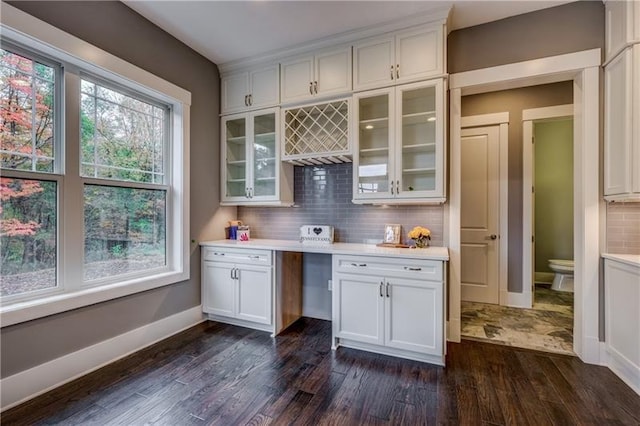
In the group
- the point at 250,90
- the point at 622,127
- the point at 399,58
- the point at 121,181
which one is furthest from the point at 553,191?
the point at 121,181

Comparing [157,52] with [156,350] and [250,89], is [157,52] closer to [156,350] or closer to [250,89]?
[250,89]

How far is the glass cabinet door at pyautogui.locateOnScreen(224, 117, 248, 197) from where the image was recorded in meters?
3.49

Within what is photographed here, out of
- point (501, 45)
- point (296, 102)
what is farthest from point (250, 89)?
point (501, 45)

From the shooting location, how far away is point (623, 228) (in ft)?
7.50

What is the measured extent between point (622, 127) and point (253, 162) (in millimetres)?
3258

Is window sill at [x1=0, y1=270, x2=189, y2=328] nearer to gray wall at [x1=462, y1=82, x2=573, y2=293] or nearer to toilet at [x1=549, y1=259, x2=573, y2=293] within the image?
gray wall at [x1=462, y1=82, x2=573, y2=293]

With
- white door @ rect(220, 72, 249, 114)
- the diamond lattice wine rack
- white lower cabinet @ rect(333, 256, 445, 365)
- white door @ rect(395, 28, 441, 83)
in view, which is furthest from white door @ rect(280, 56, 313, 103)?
white lower cabinet @ rect(333, 256, 445, 365)

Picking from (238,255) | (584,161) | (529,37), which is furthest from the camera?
(238,255)

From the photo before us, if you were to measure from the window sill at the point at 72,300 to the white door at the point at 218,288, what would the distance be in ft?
1.39

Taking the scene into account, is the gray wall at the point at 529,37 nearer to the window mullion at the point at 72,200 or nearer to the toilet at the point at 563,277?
the window mullion at the point at 72,200

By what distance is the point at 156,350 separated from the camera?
2561 mm

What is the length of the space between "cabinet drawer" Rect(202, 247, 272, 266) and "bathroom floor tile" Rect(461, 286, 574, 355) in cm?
212

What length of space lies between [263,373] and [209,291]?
132cm

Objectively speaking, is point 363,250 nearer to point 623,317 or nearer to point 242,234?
point 242,234
